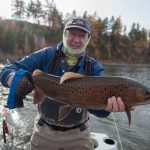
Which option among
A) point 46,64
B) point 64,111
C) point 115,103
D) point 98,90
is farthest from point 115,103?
point 46,64

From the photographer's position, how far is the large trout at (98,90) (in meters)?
3.64

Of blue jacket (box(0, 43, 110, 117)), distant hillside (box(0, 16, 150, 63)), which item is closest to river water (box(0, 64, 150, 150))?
blue jacket (box(0, 43, 110, 117))

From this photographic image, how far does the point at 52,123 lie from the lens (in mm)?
4438

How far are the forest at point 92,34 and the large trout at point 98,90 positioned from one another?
247 feet

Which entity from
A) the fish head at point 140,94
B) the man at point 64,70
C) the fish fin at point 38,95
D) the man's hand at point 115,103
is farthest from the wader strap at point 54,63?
the fish head at point 140,94

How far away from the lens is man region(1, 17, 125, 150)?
4.34 metres

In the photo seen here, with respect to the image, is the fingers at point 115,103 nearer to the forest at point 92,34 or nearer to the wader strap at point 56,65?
the wader strap at point 56,65

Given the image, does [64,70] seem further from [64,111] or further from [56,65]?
[64,111]

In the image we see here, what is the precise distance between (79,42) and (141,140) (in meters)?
9.89

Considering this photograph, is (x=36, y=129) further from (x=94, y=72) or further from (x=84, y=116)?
(x=94, y=72)

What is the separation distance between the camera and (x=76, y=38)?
4328mm

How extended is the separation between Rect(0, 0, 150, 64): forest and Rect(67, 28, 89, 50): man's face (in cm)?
7454

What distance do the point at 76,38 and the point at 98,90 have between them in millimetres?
1018

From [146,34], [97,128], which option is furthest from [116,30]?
[97,128]
